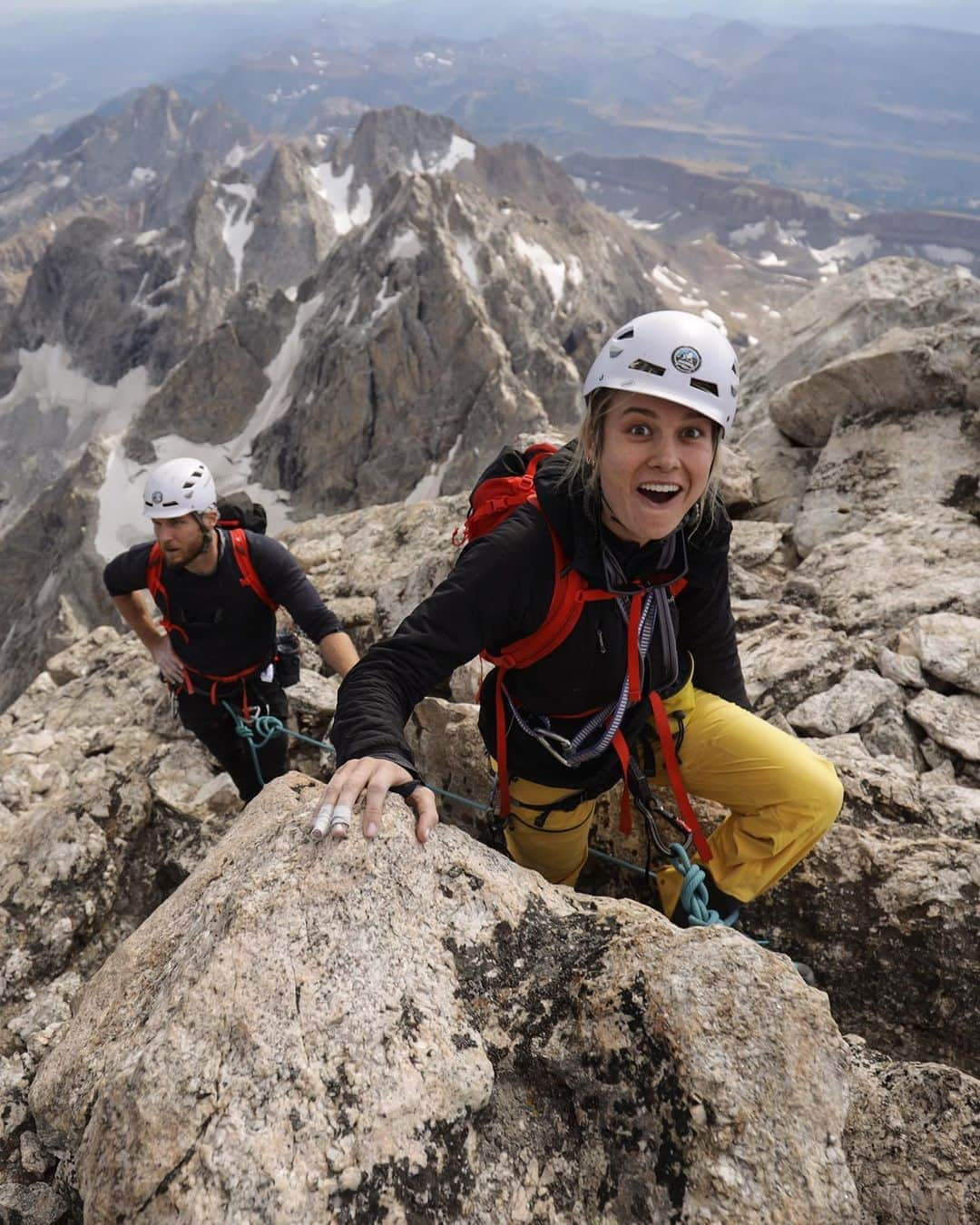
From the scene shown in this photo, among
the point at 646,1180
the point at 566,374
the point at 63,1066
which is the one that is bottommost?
the point at 566,374

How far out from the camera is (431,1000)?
320cm

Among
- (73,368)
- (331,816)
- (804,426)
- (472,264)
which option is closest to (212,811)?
(331,816)

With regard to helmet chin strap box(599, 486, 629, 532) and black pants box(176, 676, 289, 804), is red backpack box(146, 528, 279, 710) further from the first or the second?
helmet chin strap box(599, 486, 629, 532)

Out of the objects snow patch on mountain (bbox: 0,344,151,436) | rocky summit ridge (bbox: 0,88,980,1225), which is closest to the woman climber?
rocky summit ridge (bbox: 0,88,980,1225)

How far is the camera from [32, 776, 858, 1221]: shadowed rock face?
2738 mm

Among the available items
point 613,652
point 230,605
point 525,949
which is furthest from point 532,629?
point 230,605

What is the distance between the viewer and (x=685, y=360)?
3.82 m

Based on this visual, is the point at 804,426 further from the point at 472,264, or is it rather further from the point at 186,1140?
the point at 472,264

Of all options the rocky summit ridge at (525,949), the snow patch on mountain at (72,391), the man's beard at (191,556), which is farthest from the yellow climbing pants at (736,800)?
the snow patch on mountain at (72,391)

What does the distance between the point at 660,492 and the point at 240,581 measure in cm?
451

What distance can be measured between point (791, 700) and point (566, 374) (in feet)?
298

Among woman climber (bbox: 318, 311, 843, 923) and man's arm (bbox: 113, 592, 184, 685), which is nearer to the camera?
woman climber (bbox: 318, 311, 843, 923)

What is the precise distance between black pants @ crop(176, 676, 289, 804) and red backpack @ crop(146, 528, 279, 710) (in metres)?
0.14

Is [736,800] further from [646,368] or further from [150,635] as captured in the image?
[150,635]
